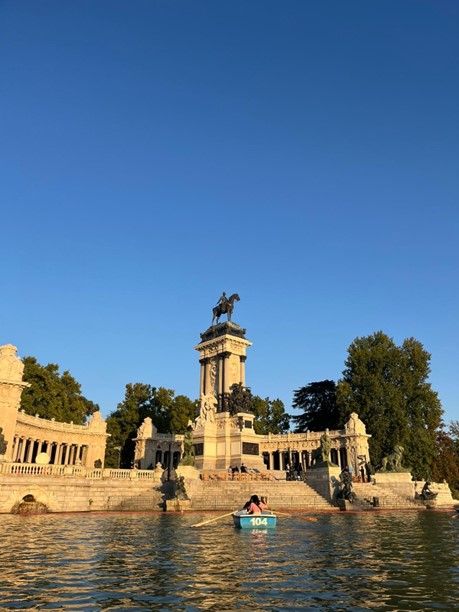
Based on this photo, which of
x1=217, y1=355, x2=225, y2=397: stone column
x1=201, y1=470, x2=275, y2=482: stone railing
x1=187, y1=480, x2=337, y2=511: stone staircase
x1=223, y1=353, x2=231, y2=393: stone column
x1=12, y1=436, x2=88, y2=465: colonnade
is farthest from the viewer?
x1=217, y1=355, x2=225, y2=397: stone column

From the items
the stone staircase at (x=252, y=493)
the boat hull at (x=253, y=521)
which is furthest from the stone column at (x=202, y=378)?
the boat hull at (x=253, y=521)

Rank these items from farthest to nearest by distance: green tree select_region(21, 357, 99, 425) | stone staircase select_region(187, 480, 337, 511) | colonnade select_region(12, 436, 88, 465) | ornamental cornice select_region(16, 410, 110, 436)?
green tree select_region(21, 357, 99, 425) < colonnade select_region(12, 436, 88, 465) < ornamental cornice select_region(16, 410, 110, 436) < stone staircase select_region(187, 480, 337, 511)

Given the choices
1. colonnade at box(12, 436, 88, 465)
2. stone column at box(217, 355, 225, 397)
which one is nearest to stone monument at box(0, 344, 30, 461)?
colonnade at box(12, 436, 88, 465)

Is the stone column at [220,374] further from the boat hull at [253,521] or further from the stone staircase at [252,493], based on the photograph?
the boat hull at [253,521]

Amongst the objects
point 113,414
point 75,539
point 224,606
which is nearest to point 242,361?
point 113,414

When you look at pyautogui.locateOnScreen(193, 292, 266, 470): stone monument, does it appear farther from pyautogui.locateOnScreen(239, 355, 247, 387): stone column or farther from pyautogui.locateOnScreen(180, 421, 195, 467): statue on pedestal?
pyautogui.locateOnScreen(180, 421, 195, 467): statue on pedestal

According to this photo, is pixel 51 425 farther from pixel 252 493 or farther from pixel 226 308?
pixel 252 493

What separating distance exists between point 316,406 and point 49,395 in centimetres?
4081

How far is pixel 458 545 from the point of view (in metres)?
15.1

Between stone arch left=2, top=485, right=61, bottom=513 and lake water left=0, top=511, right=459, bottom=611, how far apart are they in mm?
10935

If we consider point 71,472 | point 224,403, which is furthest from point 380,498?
point 71,472

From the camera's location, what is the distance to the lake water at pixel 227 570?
26.0 feet

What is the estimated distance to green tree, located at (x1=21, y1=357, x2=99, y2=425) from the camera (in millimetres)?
61125

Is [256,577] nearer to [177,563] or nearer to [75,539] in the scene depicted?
[177,563]
